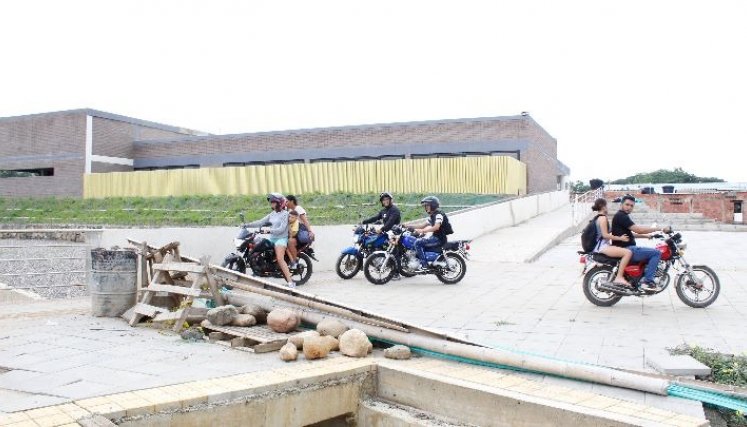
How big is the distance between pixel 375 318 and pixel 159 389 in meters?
2.35

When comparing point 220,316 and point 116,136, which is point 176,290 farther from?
point 116,136

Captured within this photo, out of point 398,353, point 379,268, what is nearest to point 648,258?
point 398,353

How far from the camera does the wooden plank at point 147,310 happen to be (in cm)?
768

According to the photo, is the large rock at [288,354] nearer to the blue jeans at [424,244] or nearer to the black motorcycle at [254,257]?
the black motorcycle at [254,257]

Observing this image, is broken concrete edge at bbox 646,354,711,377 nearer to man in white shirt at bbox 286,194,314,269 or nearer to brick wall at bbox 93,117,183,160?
man in white shirt at bbox 286,194,314,269

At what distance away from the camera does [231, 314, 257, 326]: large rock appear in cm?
704

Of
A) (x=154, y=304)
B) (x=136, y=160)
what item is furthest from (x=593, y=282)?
(x=136, y=160)

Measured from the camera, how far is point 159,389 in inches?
185

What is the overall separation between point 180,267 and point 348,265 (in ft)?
15.8

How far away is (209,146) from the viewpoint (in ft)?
128

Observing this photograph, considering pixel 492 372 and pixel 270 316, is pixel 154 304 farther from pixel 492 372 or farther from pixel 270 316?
pixel 492 372

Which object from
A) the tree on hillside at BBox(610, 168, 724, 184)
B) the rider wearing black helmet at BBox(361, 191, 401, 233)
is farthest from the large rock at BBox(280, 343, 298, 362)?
the tree on hillside at BBox(610, 168, 724, 184)

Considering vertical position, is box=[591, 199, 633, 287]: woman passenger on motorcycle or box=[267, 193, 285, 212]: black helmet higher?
box=[267, 193, 285, 212]: black helmet

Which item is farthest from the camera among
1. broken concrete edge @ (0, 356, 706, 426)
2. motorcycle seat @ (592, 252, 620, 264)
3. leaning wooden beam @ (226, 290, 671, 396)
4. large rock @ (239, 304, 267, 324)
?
motorcycle seat @ (592, 252, 620, 264)
